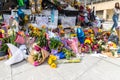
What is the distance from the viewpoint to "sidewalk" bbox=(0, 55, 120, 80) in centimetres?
307

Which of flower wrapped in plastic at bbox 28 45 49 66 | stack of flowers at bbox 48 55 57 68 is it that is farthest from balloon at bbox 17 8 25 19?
stack of flowers at bbox 48 55 57 68

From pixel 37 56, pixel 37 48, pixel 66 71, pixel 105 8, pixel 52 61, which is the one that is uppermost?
pixel 105 8

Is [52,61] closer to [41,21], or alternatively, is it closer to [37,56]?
[37,56]

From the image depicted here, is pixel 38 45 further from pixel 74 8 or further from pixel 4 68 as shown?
pixel 74 8

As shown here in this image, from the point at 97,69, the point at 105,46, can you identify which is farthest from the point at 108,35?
the point at 97,69

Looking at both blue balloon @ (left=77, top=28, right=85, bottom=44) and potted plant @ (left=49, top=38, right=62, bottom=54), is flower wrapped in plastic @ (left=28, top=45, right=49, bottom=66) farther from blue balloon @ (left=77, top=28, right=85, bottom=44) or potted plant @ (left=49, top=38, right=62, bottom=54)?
blue balloon @ (left=77, top=28, right=85, bottom=44)

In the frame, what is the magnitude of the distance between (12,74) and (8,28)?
2.15 metres

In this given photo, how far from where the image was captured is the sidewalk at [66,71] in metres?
3.07

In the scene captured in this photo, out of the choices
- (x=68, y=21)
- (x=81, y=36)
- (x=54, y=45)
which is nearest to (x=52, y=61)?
(x=54, y=45)

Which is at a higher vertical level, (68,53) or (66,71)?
(68,53)

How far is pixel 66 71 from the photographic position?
132 inches

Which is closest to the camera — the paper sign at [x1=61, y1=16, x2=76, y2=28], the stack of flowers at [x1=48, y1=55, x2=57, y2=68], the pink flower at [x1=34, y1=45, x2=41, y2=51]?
the stack of flowers at [x1=48, y1=55, x2=57, y2=68]

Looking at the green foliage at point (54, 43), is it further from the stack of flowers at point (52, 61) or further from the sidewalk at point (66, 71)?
the sidewalk at point (66, 71)

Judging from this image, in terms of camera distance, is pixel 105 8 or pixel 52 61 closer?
pixel 52 61
